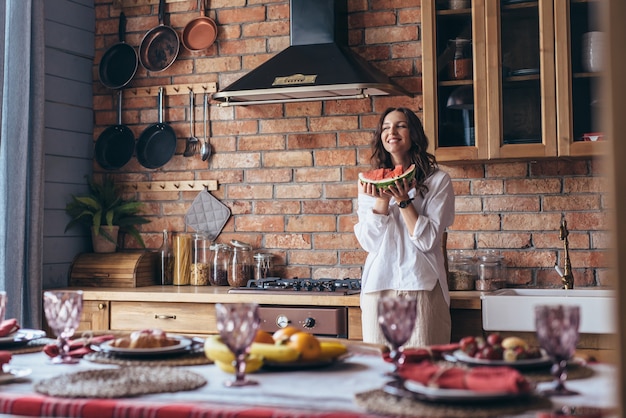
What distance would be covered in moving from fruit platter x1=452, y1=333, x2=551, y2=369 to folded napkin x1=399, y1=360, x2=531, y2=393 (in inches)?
6.6

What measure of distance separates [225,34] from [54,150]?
109 centimetres

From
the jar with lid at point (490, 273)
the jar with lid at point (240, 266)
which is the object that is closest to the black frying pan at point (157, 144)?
the jar with lid at point (240, 266)

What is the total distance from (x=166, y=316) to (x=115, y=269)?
58 cm

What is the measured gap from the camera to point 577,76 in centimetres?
343

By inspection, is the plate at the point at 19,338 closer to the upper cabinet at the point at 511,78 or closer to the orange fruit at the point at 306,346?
the orange fruit at the point at 306,346

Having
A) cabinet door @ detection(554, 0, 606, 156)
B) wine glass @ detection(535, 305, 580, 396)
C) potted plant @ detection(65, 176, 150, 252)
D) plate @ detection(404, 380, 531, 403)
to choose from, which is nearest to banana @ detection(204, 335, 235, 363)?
plate @ detection(404, 380, 531, 403)

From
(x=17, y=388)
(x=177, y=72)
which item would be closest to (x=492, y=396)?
(x=17, y=388)

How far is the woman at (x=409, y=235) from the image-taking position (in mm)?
3152

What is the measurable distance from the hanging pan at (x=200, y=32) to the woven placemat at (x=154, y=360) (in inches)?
108

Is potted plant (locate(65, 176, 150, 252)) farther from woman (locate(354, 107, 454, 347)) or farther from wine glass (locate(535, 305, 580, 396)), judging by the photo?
wine glass (locate(535, 305, 580, 396))

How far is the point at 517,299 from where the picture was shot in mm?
3195


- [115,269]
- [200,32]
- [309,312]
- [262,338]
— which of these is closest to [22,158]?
[115,269]

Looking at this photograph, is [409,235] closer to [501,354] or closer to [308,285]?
[308,285]

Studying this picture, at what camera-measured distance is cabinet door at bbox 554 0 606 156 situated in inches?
134
